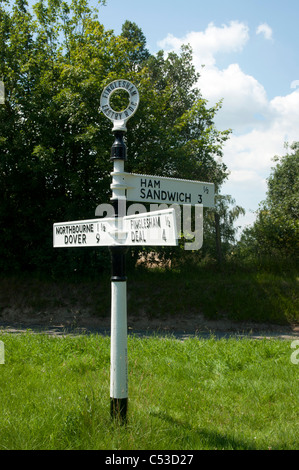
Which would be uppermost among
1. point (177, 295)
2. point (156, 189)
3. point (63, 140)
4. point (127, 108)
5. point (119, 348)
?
point (63, 140)

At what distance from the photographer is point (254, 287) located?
1310 centimetres

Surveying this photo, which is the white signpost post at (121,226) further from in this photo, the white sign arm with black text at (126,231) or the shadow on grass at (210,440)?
the shadow on grass at (210,440)

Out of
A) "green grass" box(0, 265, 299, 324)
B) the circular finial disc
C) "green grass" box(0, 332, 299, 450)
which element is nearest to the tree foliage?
"green grass" box(0, 265, 299, 324)

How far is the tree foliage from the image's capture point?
12.8 meters

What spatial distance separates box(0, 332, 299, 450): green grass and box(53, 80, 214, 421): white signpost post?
35 cm

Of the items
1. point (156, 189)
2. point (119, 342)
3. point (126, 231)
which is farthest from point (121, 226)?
point (119, 342)

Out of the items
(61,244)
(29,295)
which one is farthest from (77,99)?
(61,244)

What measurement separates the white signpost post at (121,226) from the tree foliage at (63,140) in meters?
8.44

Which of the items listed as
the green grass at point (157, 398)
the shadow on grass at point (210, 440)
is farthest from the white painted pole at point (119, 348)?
the shadow on grass at point (210, 440)

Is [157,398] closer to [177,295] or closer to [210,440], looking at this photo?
[210,440]

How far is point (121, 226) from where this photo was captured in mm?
3646

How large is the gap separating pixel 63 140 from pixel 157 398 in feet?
33.2

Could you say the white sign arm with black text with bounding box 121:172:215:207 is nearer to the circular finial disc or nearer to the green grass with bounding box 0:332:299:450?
the circular finial disc

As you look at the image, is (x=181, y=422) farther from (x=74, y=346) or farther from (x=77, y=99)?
(x=77, y=99)
